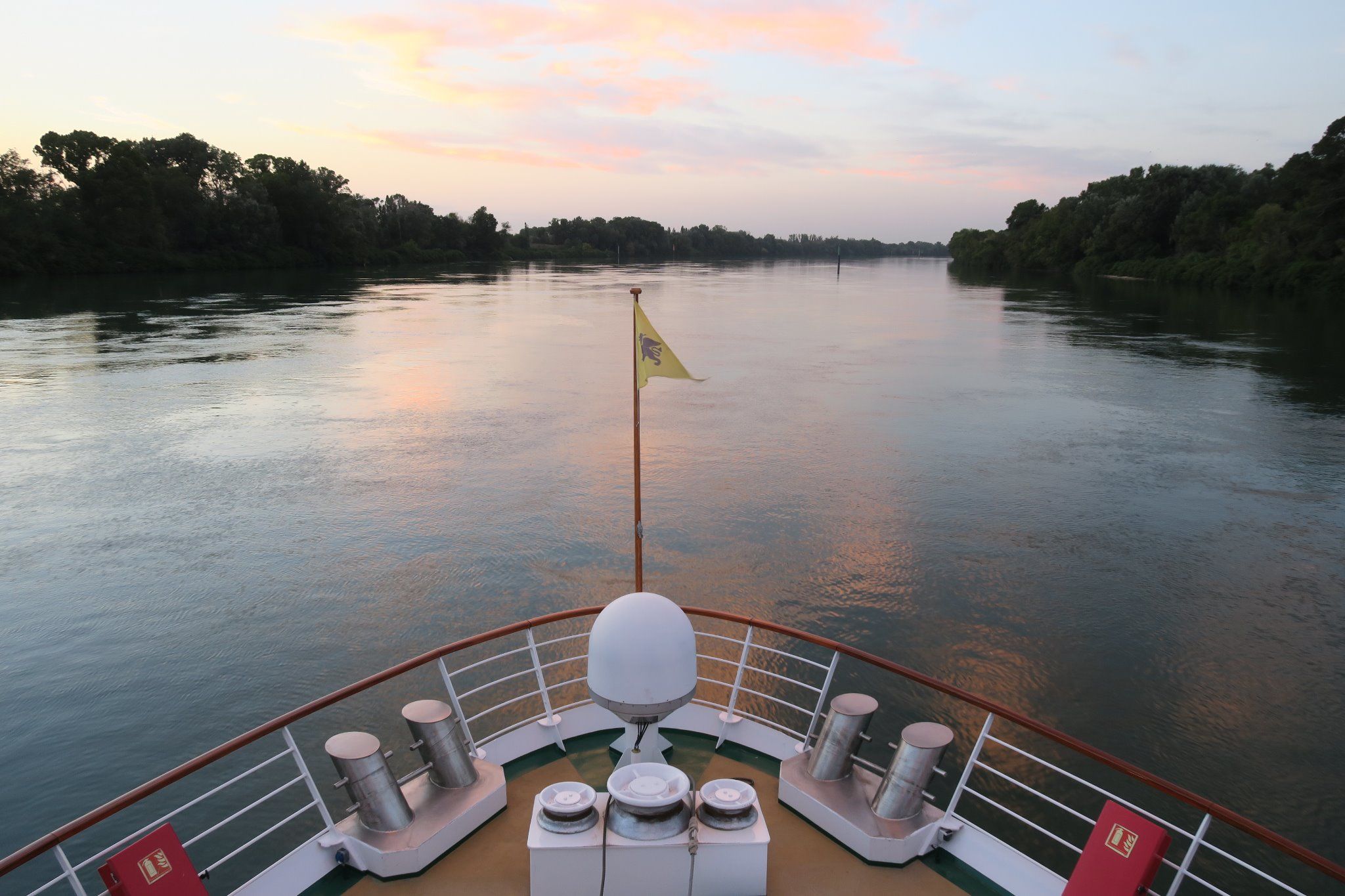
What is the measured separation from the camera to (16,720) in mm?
9062

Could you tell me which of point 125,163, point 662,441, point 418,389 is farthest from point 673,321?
point 125,163

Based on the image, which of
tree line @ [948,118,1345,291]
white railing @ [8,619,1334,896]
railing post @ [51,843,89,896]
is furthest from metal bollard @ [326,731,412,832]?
tree line @ [948,118,1345,291]

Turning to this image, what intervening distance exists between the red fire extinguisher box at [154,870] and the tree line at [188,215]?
75812mm

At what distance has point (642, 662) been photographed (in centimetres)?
421

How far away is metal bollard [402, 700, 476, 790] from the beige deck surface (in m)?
0.35

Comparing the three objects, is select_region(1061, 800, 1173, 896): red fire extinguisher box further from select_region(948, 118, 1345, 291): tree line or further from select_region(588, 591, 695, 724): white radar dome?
select_region(948, 118, 1345, 291): tree line

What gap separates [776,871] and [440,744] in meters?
2.06

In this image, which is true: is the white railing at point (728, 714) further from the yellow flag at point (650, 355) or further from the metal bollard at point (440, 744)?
the yellow flag at point (650, 355)

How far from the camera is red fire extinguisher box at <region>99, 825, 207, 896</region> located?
353 centimetres

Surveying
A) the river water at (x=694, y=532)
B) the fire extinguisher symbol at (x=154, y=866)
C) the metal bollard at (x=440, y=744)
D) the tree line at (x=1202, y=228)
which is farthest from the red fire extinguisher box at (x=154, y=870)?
the tree line at (x=1202, y=228)

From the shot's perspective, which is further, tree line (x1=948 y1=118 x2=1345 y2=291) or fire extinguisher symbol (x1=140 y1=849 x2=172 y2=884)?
tree line (x1=948 y1=118 x2=1345 y2=291)

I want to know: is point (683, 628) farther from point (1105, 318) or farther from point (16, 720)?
point (1105, 318)

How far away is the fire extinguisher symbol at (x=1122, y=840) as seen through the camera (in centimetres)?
388

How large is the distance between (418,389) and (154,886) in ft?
80.6
